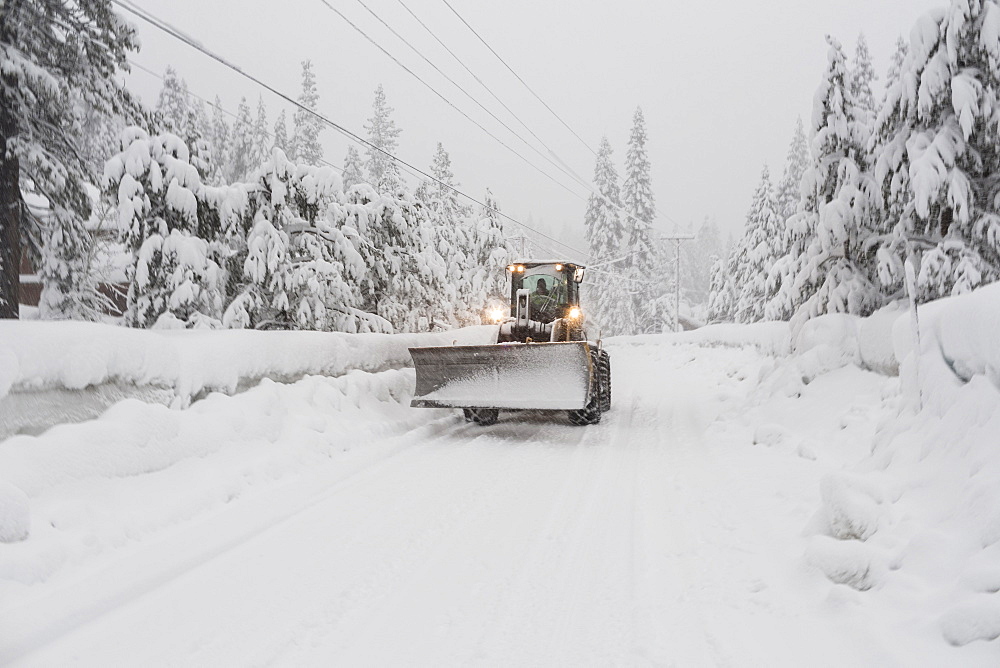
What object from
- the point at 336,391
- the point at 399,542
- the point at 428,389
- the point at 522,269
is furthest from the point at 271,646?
the point at 522,269

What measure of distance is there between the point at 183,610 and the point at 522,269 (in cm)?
790

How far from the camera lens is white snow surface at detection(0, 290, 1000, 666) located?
8.19ft

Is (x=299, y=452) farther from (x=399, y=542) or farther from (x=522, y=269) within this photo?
(x=522, y=269)

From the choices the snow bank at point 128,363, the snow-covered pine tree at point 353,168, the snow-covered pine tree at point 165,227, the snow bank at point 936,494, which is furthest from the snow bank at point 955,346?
the snow-covered pine tree at point 353,168

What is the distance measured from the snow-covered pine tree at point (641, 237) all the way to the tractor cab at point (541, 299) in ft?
99.5

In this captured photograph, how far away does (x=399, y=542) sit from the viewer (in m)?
3.72

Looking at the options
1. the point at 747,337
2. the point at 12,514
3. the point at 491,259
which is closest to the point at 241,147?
the point at 491,259

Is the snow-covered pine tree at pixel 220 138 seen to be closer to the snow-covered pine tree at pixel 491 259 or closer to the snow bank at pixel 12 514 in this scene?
the snow-covered pine tree at pixel 491 259

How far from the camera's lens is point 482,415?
8469 millimetres

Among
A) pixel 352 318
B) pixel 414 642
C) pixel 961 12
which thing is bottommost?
pixel 414 642

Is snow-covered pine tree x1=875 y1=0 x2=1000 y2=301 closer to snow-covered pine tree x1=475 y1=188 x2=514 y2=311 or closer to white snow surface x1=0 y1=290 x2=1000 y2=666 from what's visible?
white snow surface x1=0 y1=290 x2=1000 y2=666

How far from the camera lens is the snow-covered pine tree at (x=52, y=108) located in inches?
317

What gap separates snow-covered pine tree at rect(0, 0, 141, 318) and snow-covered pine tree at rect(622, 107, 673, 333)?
111 feet

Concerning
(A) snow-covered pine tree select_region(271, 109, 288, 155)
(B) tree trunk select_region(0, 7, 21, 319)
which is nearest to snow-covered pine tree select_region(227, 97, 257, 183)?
(A) snow-covered pine tree select_region(271, 109, 288, 155)
